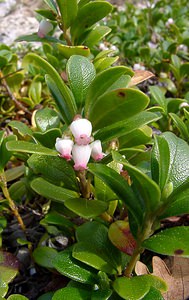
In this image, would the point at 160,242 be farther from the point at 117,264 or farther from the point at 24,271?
the point at 24,271

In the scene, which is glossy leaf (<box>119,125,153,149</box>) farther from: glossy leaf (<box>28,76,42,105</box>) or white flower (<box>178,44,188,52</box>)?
white flower (<box>178,44,188,52</box>)

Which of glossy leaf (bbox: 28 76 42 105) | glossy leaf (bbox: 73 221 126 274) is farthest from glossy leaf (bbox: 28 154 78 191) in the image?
glossy leaf (bbox: 28 76 42 105)

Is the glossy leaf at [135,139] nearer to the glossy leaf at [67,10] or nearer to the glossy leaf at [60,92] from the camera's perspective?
the glossy leaf at [60,92]

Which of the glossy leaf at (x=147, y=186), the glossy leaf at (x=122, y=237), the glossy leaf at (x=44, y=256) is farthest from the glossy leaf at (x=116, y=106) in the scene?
the glossy leaf at (x=44, y=256)

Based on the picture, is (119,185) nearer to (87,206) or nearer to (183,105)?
(87,206)

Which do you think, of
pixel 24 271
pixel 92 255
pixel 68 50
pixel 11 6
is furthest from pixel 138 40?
pixel 11 6
